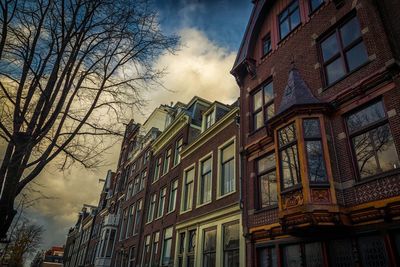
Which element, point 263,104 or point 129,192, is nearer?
point 263,104

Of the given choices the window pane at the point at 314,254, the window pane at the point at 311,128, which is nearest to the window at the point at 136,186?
the window pane at the point at 314,254

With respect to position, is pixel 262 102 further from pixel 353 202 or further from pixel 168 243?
pixel 168 243

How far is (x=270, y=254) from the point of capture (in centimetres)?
1036

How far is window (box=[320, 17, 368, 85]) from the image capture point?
31.3 feet

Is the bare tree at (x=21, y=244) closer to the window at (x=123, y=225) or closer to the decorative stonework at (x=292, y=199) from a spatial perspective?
the window at (x=123, y=225)

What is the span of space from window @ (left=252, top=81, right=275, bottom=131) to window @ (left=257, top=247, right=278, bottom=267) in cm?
519

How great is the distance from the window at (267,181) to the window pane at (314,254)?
2212 millimetres

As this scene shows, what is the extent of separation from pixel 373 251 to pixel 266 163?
5.37 meters

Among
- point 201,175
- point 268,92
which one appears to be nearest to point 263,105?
point 268,92

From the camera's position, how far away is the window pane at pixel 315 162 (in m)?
8.62

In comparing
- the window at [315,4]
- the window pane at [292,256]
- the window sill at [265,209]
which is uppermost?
the window at [315,4]

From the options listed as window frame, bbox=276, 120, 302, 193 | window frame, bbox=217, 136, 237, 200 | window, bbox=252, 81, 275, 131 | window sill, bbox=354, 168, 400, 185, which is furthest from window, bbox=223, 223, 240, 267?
window sill, bbox=354, 168, 400, 185

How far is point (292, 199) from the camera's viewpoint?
8.88 metres

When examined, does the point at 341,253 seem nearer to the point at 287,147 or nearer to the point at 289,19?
the point at 287,147
